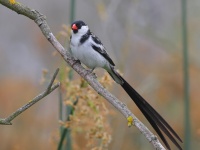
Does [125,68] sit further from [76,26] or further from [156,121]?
[156,121]

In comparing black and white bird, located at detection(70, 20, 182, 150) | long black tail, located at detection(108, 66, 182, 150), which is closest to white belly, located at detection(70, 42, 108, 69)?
black and white bird, located at detection(70, 20, 182, 150)

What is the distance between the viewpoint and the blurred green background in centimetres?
364

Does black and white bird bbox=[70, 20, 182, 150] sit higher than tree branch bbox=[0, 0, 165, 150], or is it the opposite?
black and white bird bbox=[70, 20, 182, 150]

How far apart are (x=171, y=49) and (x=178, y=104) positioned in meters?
0.43

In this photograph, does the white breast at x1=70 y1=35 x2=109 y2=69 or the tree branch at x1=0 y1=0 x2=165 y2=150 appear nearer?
the tree branch at x1=0 y1=0 x2=165 y2=150

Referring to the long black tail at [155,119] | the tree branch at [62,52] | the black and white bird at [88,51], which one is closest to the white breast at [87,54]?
the black and white bird at [88,51]

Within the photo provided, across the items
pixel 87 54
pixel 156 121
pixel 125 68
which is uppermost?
pixel 125 68

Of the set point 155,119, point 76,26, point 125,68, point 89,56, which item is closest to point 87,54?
point 89,56

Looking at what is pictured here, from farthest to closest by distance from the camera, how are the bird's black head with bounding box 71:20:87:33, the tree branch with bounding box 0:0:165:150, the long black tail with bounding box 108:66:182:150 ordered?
the bird's black head with bounding box 71:20:87:33
the long black tail with bounding box 108:66:182:150
the tree branch with bounding box 0:0:165:150

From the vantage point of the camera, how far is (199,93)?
168 inches

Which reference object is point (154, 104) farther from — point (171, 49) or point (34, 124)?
point (34, 124)

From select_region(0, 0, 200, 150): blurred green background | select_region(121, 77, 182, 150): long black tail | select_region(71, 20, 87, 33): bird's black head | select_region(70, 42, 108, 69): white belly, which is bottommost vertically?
select_region(121, 77, 182, 150): long black tail

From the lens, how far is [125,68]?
4.41m

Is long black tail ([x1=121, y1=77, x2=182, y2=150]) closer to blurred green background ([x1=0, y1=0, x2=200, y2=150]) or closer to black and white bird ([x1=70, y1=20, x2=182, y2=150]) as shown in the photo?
Result: black and white bird ([x1=70, y1=20, x2=182, y2=150])
